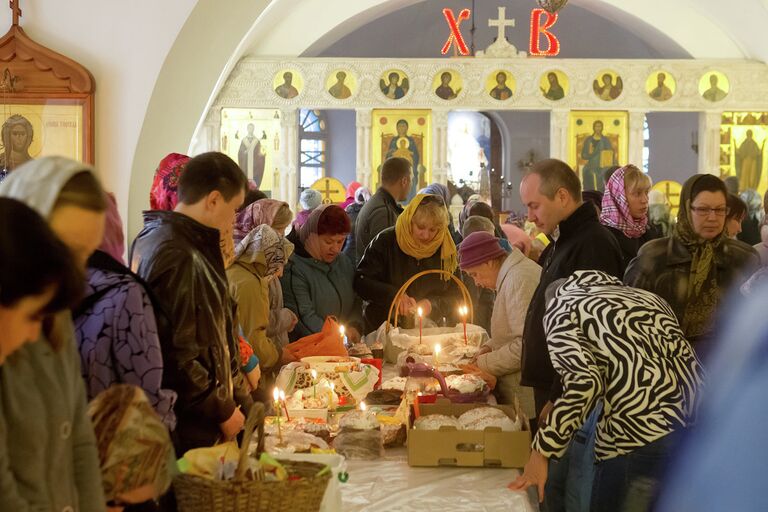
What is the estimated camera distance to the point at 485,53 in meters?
16.9

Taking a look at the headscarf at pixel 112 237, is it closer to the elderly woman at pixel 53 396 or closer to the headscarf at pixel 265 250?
the elderly woman at pixel 53 396

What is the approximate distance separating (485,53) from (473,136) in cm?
454

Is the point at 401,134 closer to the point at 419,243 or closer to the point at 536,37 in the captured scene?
the point at 536,37

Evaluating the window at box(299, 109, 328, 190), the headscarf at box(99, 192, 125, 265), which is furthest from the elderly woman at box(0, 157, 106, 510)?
the window at box(299, 109, 328, 190)

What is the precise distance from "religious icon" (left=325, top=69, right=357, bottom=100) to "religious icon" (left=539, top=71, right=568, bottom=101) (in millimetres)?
3112

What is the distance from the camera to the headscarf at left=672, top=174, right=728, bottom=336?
451 cm

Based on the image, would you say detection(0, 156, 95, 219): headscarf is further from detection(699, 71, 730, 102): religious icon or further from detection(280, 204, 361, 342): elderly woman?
detection(699, 71, 730, 102): religious icon

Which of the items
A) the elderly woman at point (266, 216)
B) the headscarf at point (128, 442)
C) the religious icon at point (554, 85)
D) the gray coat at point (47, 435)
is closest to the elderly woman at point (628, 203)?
the elderly woman at point (266, 216)

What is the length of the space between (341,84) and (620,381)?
568 inches

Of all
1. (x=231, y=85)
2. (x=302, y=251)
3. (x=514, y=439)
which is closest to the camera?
(x=514, y=439)

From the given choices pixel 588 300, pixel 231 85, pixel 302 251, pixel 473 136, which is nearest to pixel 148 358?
pixel 588 300

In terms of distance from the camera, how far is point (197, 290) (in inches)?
116

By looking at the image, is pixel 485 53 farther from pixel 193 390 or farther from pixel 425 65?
pixel 193 390

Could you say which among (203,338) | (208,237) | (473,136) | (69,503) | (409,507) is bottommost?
(409,507)
